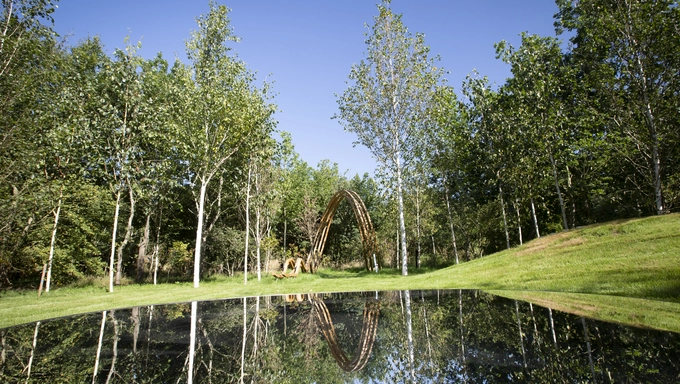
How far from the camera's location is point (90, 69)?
29.3 m

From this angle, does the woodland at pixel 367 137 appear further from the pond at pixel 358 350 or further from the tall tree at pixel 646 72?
the pond at pixel 358 350

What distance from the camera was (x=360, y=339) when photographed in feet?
14.3

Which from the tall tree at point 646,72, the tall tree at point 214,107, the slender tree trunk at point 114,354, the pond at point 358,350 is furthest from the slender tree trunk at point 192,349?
the tall tree at point 646,72

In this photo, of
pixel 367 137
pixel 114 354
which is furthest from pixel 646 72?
pixel 114 354

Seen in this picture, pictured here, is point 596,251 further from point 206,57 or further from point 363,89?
point 206,57

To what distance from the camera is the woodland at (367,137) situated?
15695 mm

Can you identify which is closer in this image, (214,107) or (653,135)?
(653,135)

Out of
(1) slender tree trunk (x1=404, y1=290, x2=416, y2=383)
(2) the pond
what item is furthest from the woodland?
(1) slender tree trunk (x1=404, y1=290, x2=416, y2=383)

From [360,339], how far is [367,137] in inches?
792

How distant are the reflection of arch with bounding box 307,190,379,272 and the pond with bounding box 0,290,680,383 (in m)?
21.1

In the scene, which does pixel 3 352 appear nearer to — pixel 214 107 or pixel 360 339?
pixel 360 339

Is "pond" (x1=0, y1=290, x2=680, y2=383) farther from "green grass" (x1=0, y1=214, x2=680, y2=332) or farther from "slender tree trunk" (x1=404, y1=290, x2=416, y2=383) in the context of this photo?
"green grass" (x1=0, y1=214, x2=680, y2=332)

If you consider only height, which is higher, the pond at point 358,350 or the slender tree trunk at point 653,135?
the slender tree trunk at point 653,135

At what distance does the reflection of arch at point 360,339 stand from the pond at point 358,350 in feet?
0.06
